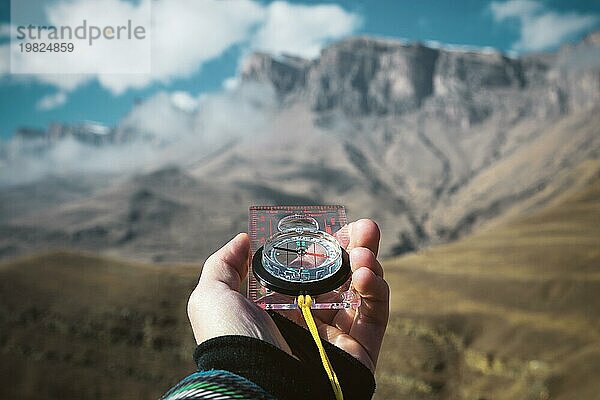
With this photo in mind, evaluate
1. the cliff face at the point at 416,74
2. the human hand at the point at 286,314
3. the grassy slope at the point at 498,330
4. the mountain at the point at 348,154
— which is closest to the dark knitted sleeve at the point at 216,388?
the human hand at the point at 286,314

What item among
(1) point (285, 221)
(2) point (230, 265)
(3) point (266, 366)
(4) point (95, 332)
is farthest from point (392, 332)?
(3) point (266, 366)

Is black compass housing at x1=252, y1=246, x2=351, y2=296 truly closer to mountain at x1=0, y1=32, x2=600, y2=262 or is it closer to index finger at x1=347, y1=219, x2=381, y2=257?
index finger at x1=347, y1=219, x2=381, y2=257

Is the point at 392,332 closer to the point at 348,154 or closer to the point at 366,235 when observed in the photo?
the point at 366,235

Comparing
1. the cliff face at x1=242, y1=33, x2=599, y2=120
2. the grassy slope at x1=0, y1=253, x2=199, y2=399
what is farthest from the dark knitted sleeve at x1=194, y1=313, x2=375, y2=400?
the cliff face at x1=242, y1=33, x2=599, y2=120

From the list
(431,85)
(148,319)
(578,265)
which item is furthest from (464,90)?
(148,319)

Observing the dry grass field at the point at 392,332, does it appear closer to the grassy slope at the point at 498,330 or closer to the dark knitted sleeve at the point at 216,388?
the grassy slope at the point at 498,330

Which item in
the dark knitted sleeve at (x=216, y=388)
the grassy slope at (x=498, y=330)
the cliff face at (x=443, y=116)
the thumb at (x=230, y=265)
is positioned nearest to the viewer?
the dark knitted sleeve at (x=216, y=388)

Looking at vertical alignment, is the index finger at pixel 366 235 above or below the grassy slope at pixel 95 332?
above
